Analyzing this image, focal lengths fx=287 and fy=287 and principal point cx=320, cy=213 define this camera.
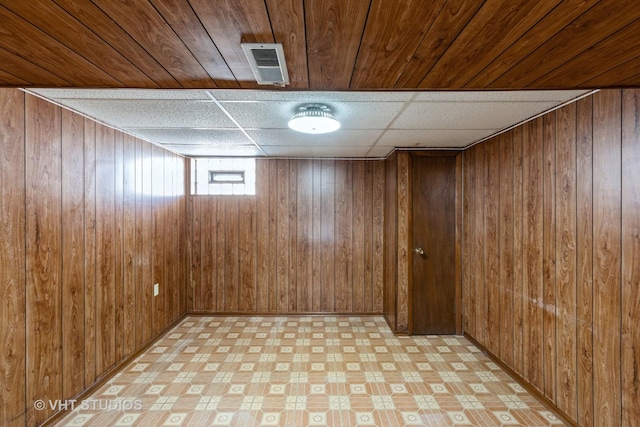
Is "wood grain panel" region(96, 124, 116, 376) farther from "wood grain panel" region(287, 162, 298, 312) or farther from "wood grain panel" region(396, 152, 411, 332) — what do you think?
"wood grain panel" region(396, 152, 411, 332)

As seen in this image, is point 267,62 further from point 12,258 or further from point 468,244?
point 468,244

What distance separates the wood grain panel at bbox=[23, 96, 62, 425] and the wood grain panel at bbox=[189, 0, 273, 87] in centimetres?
163

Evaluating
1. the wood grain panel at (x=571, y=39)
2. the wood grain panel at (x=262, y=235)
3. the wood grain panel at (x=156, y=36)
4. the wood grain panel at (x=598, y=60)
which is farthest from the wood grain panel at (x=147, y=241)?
the wood grain panel at (x=598, y=60)

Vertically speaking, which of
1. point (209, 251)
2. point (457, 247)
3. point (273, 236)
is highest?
point (273, 236)

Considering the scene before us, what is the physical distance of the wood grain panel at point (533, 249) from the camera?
237cm

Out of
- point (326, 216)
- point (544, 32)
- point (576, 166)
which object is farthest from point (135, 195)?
point (576, 166)

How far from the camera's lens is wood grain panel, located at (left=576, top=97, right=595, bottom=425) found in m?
1.92

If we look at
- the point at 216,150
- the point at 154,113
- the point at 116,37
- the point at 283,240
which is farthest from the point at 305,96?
the point at 283,240

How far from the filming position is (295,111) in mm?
2244

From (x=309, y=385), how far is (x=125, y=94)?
106 inches

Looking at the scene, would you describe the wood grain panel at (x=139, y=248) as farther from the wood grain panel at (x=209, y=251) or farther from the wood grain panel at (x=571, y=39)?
the wood grain panel at (x=571, y=39)

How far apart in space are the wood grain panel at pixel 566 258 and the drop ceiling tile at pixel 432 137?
2.43 feet

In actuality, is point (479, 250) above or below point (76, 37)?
below

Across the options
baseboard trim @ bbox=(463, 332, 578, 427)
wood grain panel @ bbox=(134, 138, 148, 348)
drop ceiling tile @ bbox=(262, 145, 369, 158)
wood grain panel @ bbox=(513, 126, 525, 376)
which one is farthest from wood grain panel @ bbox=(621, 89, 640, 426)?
wood grain panel @ bbox=(134, 138, 148, 348)
